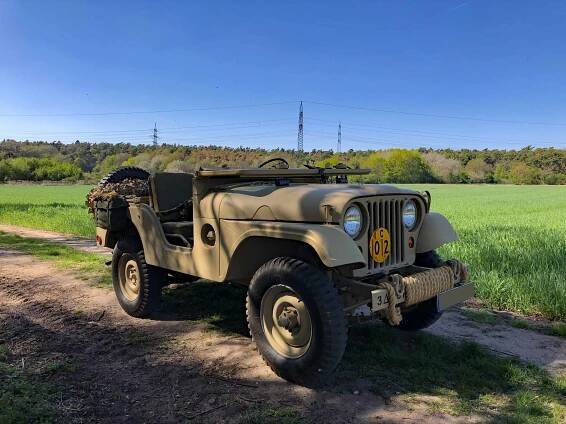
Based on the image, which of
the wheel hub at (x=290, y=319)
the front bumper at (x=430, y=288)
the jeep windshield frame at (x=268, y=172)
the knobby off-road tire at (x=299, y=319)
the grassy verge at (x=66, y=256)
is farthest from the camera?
the grassy verge at (x=66, y=256)

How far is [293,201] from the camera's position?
373cm

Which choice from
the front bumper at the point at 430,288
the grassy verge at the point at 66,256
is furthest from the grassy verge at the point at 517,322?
the grassy verge at the point at 66,256

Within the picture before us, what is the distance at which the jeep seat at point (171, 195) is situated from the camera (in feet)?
16.9

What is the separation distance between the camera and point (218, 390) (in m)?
3.47

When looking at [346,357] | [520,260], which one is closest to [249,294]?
[346,357]

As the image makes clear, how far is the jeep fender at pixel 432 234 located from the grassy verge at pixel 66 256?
461cm

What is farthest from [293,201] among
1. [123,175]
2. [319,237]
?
[123,175]

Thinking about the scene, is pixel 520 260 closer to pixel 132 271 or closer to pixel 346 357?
pixel 346 357

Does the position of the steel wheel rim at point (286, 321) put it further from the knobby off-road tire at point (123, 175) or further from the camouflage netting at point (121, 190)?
the knobby off-road tire at point (123, 175)

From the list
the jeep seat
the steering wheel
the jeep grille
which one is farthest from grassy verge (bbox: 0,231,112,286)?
the jeep grille

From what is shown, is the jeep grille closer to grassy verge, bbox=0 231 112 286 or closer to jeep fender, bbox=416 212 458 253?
jeep fender, bbox=416 212 458 253

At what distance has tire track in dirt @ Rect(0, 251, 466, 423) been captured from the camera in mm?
3146

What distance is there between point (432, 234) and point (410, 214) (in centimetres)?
38

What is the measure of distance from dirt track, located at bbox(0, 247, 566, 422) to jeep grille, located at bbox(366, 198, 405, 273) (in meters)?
0.97
